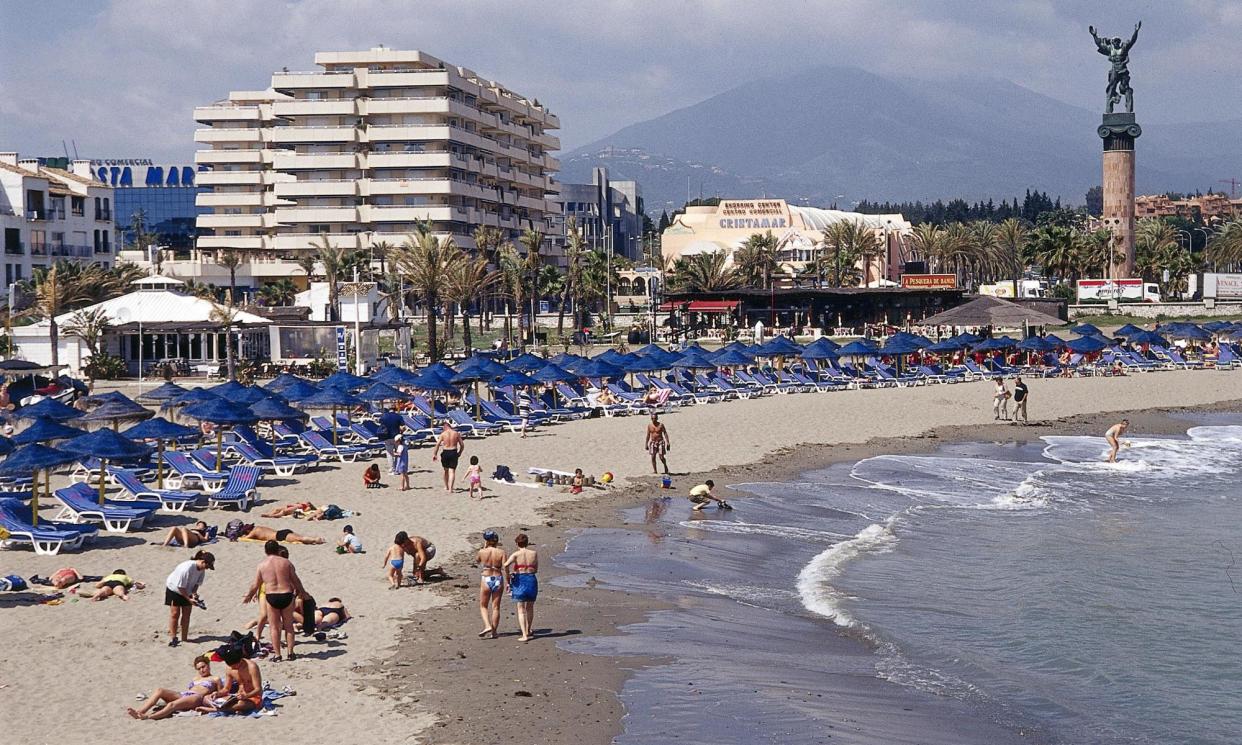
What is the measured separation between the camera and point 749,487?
2589cm

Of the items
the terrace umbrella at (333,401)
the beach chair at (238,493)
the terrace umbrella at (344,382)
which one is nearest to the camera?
the beach chair at (238,493)

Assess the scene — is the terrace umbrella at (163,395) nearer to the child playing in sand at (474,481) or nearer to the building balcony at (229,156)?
the child playing in sand at (474,481)

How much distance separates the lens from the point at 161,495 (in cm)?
2086

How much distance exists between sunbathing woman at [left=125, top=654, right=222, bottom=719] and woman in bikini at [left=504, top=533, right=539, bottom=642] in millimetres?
3176

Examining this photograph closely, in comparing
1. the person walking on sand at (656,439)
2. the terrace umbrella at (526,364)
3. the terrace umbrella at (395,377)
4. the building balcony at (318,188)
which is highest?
the building balcony at (318,188)

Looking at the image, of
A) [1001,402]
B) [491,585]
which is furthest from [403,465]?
[1001,402]

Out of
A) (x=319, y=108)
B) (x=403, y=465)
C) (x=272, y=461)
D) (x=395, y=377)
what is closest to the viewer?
(x=403, y=465)

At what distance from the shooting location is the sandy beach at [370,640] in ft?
36.5

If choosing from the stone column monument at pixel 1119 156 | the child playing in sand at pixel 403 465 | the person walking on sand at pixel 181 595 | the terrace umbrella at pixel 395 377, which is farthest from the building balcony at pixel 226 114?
the person walking on sand at pixel 181 595

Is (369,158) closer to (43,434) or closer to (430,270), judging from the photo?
(430,270)

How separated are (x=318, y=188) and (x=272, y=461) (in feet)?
212

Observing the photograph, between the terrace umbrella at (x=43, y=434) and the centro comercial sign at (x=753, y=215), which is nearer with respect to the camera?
the terrace umbrella at (x=43, y=434)

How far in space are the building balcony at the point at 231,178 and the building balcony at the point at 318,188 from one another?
7134mm

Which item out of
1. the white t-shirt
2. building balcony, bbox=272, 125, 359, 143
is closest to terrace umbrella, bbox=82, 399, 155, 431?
the white t-shirt
